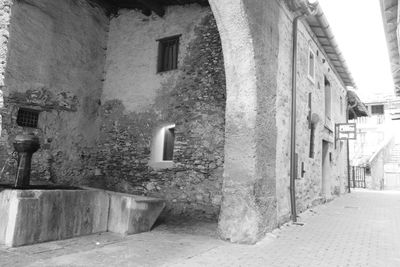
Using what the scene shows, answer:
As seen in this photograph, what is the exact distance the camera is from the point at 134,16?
8.64 m

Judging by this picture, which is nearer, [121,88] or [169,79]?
[169,79]

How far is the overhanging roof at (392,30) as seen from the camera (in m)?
6.20

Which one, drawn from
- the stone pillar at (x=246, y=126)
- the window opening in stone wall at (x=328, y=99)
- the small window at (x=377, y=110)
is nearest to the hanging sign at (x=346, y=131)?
the window opening in stone wall at (x=328, y=99)

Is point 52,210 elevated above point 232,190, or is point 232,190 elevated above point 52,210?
point 232,190

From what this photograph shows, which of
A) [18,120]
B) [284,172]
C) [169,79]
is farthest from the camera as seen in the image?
[169,79]

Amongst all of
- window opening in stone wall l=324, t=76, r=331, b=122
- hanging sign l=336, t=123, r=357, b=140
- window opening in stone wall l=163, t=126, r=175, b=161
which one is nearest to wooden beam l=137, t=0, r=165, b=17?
window opening in stone wall l=163, t=126, r=175, b=161

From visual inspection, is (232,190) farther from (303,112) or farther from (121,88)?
(121,88)

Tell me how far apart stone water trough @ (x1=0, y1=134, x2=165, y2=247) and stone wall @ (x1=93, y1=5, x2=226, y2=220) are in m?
1.37

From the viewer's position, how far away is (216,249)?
4094 mm

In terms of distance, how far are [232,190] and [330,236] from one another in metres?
1.81

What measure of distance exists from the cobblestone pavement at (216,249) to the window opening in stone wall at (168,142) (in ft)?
8.11

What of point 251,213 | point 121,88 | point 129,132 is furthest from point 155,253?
point 121,88

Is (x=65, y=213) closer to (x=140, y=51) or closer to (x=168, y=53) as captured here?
(x=168, y=53)

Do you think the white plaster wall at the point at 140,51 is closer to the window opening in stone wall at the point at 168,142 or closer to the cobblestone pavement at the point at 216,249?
the window opening in stone wall at the point at 168,142
